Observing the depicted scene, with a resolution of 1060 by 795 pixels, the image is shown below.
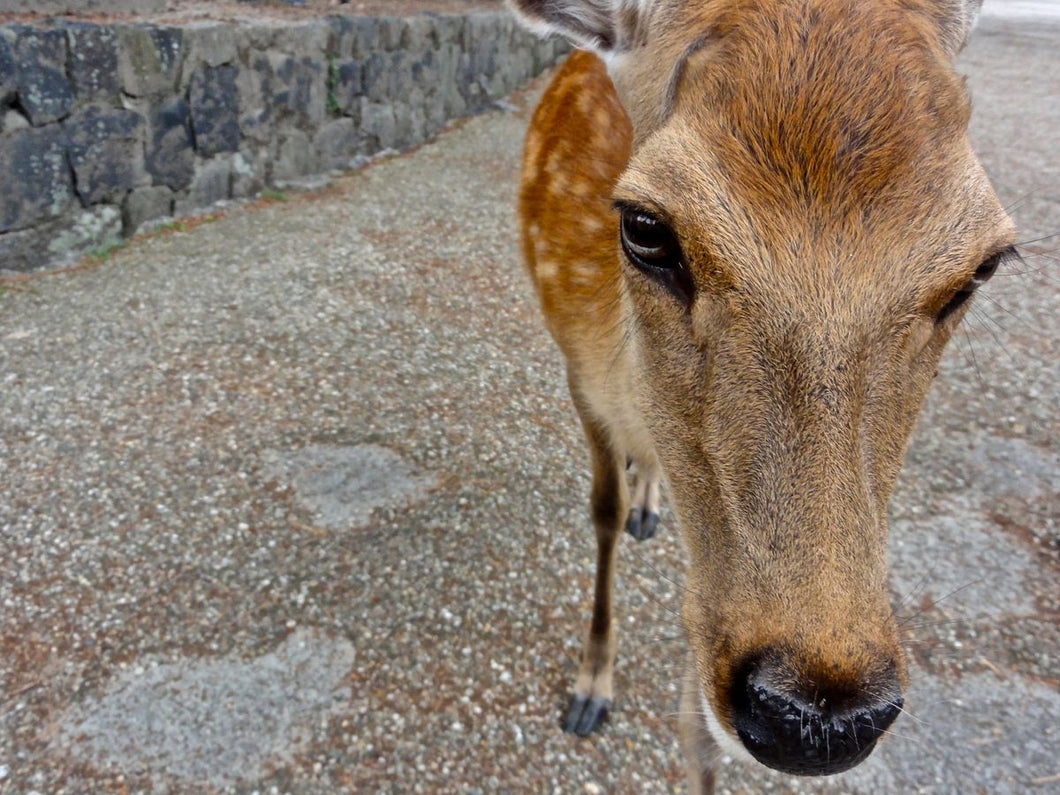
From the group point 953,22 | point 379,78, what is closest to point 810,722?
point 953,22

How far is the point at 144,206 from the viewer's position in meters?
5.48

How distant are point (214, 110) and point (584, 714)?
5.04 m

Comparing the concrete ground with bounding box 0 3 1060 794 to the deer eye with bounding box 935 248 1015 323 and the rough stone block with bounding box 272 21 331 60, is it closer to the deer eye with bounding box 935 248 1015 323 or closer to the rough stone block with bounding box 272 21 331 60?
the deer eye with bounding box 935 248 1015 323

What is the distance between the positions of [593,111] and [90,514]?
2.46 metres

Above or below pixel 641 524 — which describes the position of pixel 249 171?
above

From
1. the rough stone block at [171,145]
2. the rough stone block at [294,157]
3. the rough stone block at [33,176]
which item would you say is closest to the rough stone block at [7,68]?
the rough stone block at [33,176]

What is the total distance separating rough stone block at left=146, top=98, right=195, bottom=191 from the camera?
5.39m

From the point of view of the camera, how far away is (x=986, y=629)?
117 inches

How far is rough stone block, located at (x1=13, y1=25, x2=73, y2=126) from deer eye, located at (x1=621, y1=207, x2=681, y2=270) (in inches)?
177

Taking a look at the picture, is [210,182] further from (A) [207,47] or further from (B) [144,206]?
(A) [207,47]

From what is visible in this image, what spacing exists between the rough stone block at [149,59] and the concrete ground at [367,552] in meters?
1.00

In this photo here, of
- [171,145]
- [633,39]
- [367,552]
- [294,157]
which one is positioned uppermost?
[633,39]

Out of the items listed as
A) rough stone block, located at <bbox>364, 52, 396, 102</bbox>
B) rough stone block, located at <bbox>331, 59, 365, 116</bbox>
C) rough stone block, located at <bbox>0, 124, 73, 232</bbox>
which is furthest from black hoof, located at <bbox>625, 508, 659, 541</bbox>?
rough stone block, located at <bbox>364, 52, 396, 102</bbox>

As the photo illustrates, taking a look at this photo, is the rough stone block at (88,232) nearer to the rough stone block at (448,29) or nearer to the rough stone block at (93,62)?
the rough stone block at (93,62)
